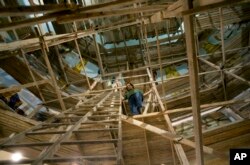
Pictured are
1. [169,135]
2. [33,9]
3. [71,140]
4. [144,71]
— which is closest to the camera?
[33,9]

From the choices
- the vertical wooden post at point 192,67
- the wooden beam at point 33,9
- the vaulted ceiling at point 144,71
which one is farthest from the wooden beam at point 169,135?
the wooden beam at point 33,9

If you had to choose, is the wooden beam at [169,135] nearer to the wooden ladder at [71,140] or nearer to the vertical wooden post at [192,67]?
the wooden ladder at [71,140]

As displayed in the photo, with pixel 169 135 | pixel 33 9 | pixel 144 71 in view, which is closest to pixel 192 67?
pixel 33 9

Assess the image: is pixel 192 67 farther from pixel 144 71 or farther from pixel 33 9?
pixel 144 71

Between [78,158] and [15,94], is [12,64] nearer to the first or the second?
[15,94]

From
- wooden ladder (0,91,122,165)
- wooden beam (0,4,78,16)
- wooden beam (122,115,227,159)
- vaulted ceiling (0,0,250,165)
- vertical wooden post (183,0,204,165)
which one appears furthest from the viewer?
wooden beam (122,115,227,159)

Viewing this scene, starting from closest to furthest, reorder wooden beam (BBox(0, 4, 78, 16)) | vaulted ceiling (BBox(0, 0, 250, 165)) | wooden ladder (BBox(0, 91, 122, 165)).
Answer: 1. wooden beam (BBox(0, 4, 78, 16))
2. vaulted ceiling (BBox(0, 0, 250, 165))
3. wooden ladder (BBox(0, 91, 122, 165))

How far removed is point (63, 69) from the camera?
10000mm

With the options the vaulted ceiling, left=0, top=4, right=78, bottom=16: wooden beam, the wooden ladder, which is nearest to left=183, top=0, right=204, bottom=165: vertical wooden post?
the vaulted ceiling

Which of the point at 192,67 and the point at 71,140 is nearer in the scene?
the point at 192,67

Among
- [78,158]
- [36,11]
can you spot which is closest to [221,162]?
[78,158]

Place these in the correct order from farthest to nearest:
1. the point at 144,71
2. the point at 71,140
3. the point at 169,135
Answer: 1. the point at 144,71
2. the point at 169,135
3. the point at 71,140

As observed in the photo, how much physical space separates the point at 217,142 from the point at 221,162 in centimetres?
46

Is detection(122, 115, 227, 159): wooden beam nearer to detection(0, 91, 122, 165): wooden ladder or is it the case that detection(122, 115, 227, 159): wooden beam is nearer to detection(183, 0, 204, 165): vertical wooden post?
detection(0, 91, 122, 165): wooden ladder
